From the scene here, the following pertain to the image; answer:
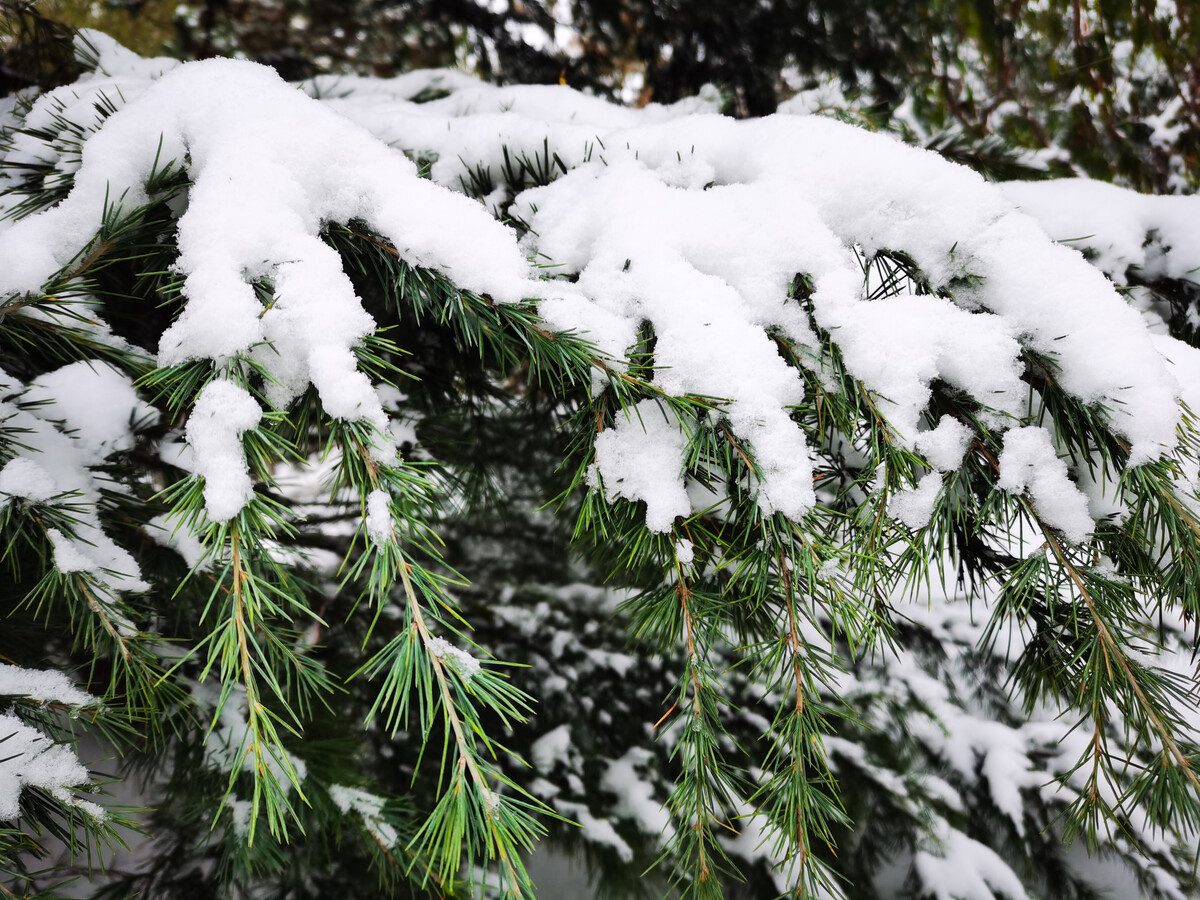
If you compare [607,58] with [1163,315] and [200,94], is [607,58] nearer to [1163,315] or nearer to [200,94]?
[200,94]

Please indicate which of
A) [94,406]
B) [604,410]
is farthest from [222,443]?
[94,406]

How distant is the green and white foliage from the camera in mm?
630

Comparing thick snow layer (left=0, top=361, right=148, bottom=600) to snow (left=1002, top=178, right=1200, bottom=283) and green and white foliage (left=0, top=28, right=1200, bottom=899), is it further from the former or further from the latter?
snow (left=1002, top=178, right=1200, bottom=283)

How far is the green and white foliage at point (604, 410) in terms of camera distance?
0.63 meters

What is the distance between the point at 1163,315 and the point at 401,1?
7.68 ft

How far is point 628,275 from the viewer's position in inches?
31.9

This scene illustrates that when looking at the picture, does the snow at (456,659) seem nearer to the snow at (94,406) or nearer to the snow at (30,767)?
the snow at (30,767)

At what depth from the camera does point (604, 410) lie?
78cm

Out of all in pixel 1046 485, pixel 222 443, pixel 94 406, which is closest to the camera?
pixel 222 443

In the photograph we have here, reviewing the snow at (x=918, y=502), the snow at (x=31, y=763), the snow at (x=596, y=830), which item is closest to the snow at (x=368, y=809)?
the snow at (x=31, y=763)

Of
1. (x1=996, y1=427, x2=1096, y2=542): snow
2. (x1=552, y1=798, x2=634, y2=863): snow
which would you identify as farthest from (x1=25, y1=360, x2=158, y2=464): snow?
(x1=552, y1=798, x2=634, y2=863): snow

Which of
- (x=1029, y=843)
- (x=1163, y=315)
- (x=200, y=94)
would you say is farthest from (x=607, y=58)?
(x=1029, y=843)

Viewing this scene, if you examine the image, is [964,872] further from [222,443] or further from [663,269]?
[222,443]

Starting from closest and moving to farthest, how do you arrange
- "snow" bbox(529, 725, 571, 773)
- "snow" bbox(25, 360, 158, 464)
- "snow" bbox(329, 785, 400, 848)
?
"snow" bbox(25, 360, 158, 464) < "snow" bbox(329, 785, 400, 848) < "snow" bbox(529, 725, 571, 773)
